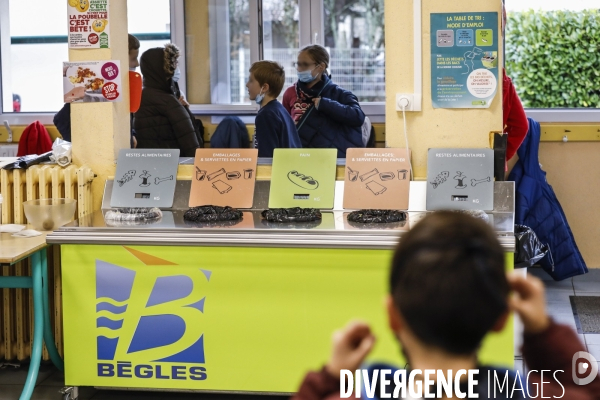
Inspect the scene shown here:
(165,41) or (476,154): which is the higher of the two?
(165,41)

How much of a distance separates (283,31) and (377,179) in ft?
9.75

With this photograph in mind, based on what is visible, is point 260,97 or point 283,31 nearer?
point 260,97

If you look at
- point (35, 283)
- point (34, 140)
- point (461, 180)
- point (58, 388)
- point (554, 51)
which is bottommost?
point (58, 388)

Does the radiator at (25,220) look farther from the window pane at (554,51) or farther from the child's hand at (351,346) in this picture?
the window pane at (554,51)

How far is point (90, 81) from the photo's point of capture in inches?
149

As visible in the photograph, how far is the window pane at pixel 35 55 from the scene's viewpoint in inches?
253

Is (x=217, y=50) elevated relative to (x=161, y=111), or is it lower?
elevated

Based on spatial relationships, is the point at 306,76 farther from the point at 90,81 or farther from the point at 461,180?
the point at 461,180

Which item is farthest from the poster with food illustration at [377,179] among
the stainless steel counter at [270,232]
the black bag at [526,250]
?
the black bag at [526,250]

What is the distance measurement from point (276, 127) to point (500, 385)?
10.6ft

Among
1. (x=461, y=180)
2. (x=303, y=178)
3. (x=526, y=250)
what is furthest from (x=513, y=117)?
(x=303, y=178)

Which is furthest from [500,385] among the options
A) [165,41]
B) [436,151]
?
[165,41]

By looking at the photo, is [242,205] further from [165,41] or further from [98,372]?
[165,41]

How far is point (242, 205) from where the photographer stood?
3607mm
